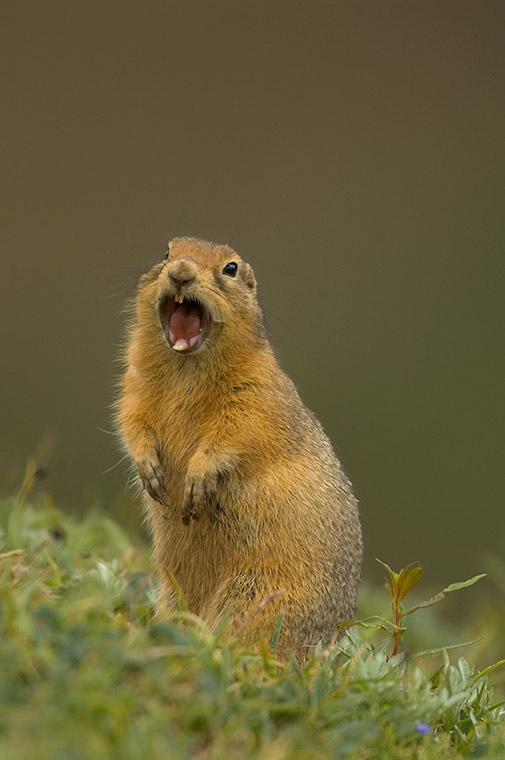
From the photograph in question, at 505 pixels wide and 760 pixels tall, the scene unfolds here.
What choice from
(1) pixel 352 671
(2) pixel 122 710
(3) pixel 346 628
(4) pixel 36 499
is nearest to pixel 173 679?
(2) pixel 122 710

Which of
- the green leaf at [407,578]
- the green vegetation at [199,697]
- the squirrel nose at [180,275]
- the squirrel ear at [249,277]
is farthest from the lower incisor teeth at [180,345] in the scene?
the green leaf at [407,578]

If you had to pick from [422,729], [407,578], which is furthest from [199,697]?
[407,578]

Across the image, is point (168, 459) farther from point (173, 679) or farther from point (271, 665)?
point (173, 679)

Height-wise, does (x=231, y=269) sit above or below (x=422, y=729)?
above

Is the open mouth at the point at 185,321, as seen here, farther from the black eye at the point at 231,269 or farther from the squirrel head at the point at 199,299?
the black eye at the point at 231,269

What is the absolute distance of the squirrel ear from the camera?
5152 mm

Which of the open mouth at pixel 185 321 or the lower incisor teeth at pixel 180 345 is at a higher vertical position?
Answer: the open mouth at pixel 185 321

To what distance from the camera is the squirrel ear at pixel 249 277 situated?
515 centimetres

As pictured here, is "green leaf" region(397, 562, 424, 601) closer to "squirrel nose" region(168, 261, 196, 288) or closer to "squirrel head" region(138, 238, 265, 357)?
"squirrel head" region(138, 238, 265, 357)

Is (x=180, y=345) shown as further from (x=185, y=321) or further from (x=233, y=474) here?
(x=233, y=474)

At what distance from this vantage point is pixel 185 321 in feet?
15.5

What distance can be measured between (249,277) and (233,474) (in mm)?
1208

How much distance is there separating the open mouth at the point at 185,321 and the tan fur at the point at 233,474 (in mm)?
55

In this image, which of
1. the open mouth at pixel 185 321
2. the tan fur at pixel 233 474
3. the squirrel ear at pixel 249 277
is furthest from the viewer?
the squirrel ear at pixel 249 277
